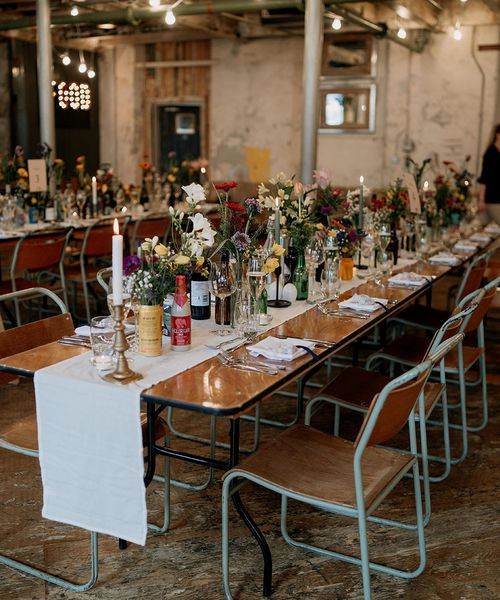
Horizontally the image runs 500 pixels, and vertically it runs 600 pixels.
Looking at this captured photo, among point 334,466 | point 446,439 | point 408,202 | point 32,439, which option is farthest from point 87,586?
point 408,202

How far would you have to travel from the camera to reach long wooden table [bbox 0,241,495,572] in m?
2.29

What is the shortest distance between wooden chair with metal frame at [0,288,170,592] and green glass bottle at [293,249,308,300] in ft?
3.61

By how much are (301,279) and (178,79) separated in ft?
29.5

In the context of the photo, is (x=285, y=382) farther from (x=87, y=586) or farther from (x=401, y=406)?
(x=87, y=586)

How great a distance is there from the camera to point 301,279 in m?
3.76

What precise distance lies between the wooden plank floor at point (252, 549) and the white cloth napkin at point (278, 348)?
0.80 m

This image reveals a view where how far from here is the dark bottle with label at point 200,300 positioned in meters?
3.22

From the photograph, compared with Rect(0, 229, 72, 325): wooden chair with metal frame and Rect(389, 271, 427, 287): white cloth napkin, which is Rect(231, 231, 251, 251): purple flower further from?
Rect(0, 229, 72, 325): wooden chair with metal frame

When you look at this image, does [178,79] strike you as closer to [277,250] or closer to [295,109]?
[295,109]

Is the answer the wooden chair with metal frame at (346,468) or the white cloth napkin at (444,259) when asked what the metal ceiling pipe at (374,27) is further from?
the wooden chair with metal frame at (346,468)

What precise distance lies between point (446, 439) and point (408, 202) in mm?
2317

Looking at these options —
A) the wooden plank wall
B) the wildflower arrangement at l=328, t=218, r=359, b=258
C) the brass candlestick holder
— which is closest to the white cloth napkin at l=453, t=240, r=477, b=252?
the wildflower arrangement at l=328, t=218, r=359, b=258

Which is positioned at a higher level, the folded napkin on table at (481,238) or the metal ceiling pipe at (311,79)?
the metal ceiling pipe at (311,79)

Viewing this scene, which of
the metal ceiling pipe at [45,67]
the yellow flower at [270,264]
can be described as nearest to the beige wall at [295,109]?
the metal ceiling pipe at [45,67]
